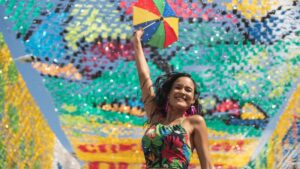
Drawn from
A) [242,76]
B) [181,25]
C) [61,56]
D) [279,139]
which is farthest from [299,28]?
[61,56]

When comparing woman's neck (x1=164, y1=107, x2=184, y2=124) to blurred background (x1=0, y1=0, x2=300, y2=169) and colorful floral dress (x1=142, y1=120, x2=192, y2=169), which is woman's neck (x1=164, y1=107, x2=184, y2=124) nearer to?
colorful floral dress (x1=142, y1=120, x2=192, y2=169)

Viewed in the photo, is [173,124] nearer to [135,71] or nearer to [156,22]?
[156,22]

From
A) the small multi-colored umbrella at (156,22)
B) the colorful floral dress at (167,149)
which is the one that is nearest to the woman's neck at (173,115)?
the colorful floral dress at (167,149)

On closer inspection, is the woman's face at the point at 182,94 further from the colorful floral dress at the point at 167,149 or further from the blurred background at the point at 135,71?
the blurred background at the point at 135,71

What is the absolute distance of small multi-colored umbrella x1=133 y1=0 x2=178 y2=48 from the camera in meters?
4.97

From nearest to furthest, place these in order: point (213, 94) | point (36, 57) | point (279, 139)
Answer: point (36, 57), point (213, 94), point (279, 139)

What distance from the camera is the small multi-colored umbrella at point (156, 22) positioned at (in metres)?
4.97

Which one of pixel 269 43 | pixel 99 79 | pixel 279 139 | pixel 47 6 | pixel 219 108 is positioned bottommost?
pixel 279 139

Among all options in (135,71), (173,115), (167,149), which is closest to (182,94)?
(173,115)

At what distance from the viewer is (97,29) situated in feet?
23.5

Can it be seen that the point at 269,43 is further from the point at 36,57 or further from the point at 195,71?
the point at 36,57

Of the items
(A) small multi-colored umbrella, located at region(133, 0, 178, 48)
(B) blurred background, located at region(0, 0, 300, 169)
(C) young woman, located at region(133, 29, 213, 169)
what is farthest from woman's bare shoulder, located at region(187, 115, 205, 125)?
(B) blurred background, located at region(0, 0, 300, 169)

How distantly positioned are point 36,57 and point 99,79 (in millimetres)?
875

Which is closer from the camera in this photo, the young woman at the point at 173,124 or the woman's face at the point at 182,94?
the young woman at the point at 173,124
